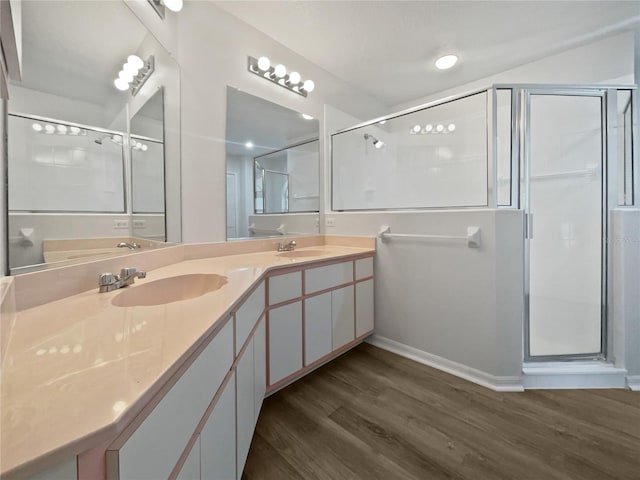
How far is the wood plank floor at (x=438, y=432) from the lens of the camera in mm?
1086

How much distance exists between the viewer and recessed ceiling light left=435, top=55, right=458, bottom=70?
2.27 metres

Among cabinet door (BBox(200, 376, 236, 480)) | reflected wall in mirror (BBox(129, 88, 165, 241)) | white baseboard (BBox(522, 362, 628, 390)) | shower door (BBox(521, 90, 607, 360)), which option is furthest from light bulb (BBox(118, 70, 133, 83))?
white baseboard (BBox(522, 362, 628, 390))

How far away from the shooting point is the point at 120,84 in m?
1.12

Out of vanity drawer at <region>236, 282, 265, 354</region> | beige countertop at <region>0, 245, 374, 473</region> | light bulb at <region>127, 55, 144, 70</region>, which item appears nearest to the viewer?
beige countertop at <region>0, 245, 374, 473</region>

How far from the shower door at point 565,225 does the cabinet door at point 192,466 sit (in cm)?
191

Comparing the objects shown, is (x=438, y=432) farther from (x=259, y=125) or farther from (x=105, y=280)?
(x=259, y=125)

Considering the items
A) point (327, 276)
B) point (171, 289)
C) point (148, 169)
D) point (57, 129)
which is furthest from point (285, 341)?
point (57, 129)

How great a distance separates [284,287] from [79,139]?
3.44 feet

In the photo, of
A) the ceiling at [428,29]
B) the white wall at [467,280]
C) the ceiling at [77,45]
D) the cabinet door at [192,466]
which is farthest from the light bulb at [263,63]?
the cabinet door at [192,466]

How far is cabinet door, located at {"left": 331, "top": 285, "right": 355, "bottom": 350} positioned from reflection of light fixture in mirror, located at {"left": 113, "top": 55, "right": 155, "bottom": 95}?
60.2 inches

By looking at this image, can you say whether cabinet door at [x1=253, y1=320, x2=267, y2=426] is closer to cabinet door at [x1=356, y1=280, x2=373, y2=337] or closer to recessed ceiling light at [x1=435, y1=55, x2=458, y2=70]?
cabinet door at [x1=356, y1=280, x2=373, y2=337]

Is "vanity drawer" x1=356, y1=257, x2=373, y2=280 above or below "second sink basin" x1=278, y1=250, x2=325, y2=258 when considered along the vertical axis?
below

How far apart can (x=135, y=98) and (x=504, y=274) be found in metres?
2.22

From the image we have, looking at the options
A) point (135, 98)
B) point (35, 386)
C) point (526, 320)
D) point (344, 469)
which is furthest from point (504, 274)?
point (135, 98)
